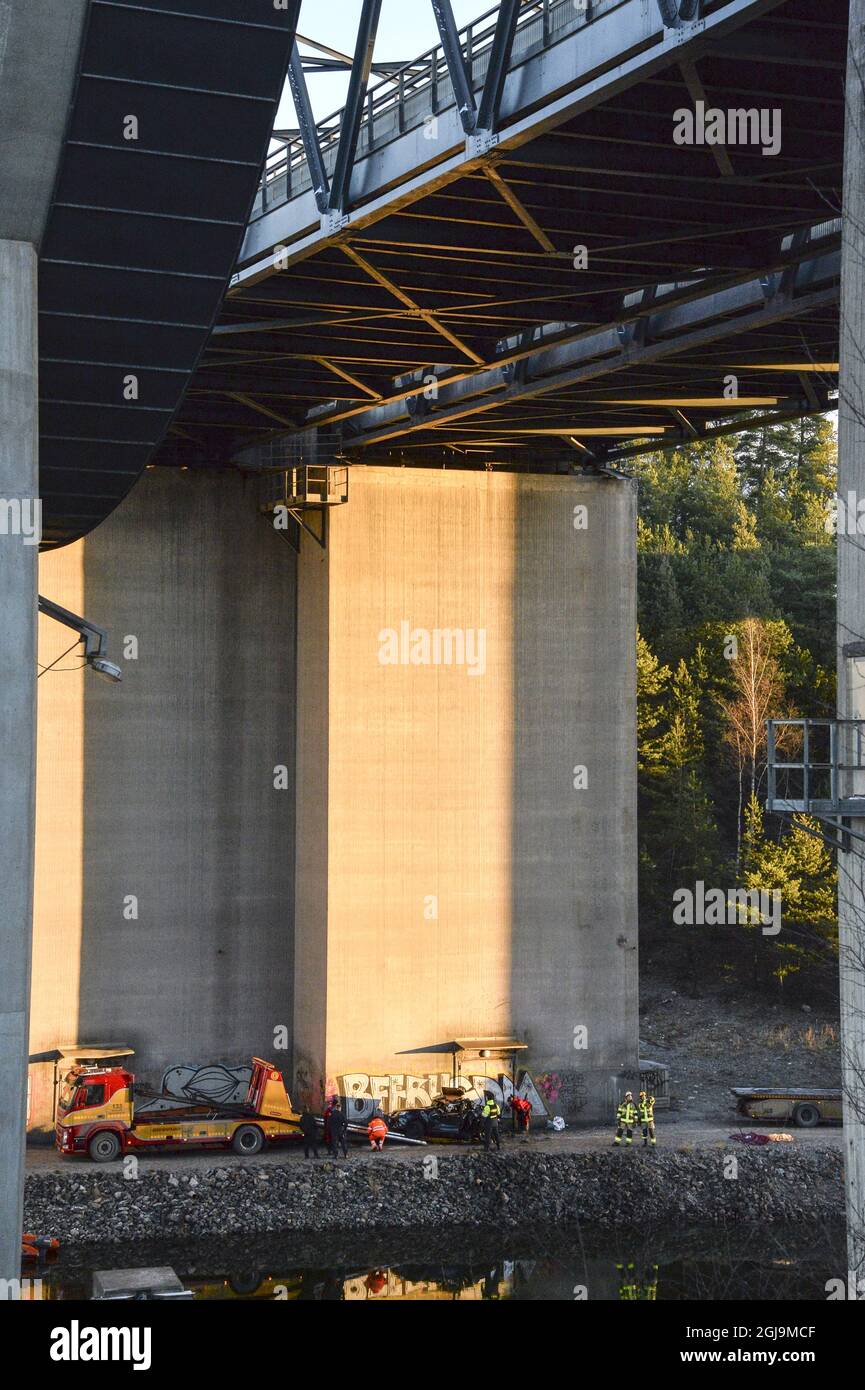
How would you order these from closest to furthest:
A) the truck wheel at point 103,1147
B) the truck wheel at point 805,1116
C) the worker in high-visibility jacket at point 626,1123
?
the truck wheel at point 103,1147
the worker in high-visibility jacket at point 626,1123
the truck wheel at point 805,1116

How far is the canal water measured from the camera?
27.4 m

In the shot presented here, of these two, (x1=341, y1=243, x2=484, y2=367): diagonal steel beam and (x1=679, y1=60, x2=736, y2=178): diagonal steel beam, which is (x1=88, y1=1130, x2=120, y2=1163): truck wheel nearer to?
(x1=341, y1=243, x2=484, y2=367): diagonal steel beam

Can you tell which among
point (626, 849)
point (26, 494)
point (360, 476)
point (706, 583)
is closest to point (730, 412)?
point (360, 476)

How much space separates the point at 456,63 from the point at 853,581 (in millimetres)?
8413

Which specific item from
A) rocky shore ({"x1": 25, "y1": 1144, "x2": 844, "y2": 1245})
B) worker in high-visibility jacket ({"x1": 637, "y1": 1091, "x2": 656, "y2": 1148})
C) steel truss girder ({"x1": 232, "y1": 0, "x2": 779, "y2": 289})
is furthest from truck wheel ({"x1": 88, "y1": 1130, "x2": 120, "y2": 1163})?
steel truss girder ({"x1": 232, "y1": 0, "x2": 779, "y2": 289})

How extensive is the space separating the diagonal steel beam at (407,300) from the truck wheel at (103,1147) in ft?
57.7

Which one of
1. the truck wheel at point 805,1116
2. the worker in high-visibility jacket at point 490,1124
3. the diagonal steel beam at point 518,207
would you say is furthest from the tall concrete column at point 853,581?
the truck wheel at point 805,1116

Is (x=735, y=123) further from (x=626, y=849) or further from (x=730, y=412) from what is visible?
(x=626, y=849)

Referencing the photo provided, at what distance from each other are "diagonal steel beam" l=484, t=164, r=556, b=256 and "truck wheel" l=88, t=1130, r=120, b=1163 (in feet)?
68.3

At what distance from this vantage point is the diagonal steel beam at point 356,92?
1925cm

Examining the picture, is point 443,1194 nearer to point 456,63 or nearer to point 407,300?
point 407,300

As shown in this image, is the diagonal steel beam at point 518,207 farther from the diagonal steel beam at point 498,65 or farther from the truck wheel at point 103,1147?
the truck wheel at point 103,1147

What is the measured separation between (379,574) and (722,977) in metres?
24.8
